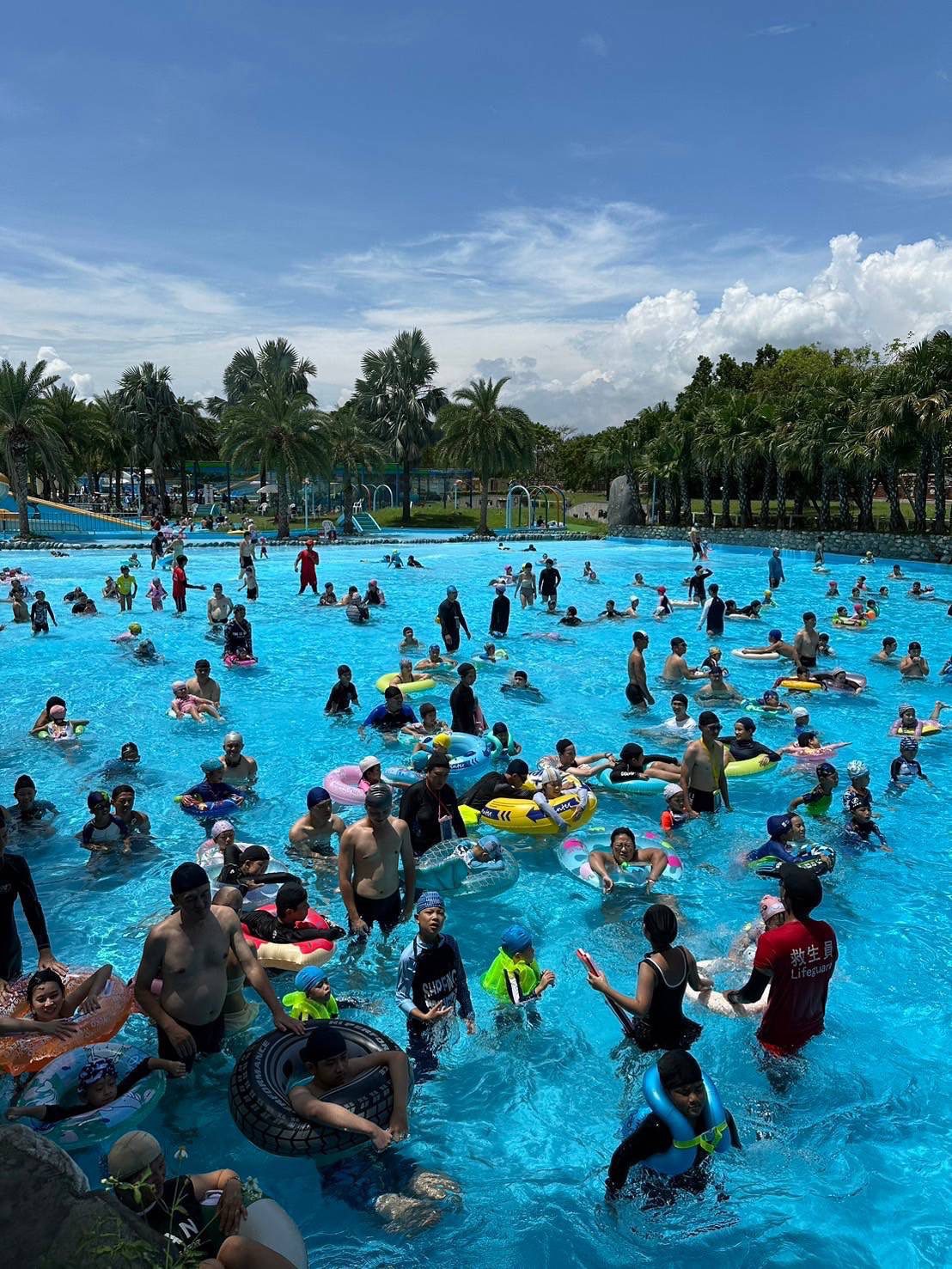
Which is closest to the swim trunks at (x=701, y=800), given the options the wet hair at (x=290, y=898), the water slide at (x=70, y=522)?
the wet hair at (x=290, y=898)

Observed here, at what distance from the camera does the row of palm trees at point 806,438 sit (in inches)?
1409

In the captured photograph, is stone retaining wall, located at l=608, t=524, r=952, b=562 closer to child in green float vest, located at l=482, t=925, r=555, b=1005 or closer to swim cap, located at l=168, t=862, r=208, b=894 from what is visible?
child in green float vest, located at l=482, t=925, r=555, b=1005

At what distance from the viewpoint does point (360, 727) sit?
1378 cm

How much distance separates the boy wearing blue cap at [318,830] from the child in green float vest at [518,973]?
304cm

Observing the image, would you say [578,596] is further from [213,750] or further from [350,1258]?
[350,1258]

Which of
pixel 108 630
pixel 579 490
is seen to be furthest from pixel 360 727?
pixel 579 490

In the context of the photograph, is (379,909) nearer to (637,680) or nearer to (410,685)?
(637,680)

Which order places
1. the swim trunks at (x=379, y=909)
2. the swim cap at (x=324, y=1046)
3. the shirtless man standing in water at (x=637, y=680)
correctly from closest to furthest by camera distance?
the swim cap at (x=324, y=1046) < the swim trunks at (x=379, y=909) < the shirtless man standing in water at (x=637, y=680)

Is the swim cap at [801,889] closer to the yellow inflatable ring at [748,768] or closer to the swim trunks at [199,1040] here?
the swim trunks at [199,1040]

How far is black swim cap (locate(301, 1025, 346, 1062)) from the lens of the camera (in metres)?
4.29

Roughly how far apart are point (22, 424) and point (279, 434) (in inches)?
479

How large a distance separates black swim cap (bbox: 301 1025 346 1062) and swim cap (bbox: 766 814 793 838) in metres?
5.45

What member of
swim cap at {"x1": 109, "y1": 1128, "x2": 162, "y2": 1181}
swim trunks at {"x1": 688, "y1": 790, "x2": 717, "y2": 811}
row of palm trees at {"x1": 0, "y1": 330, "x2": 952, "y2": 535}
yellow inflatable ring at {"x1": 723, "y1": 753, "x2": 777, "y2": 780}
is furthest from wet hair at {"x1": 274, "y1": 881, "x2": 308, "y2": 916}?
row of palm trees at {"x1": 0, "y1": 330, "x2": 952, "y2": 535}

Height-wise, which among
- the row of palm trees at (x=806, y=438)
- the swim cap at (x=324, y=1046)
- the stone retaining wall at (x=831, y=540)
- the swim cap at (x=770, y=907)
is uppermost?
the row of palm trees at (x=806, y=438)
